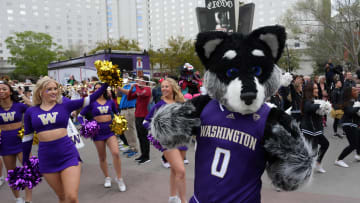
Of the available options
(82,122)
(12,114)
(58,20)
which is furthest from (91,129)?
(58,20)

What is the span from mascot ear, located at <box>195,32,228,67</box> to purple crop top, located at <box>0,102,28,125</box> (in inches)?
145

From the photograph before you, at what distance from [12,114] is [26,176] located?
60.6 inches

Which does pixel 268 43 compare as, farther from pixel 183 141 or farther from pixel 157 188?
pixel 157 188

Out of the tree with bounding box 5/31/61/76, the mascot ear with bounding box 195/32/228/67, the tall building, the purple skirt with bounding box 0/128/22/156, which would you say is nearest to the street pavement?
the purple skirt with bounding box 0/128/22/156

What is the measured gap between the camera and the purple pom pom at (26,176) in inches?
121

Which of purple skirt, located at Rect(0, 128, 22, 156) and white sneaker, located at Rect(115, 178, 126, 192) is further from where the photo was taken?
white sneaker, located at Rect(115, 178, 126, 192)

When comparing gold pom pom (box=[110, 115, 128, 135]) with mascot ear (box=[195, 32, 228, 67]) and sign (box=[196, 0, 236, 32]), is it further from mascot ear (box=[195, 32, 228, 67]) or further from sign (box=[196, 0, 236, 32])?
sign (box=[196, 0, 236, 32])

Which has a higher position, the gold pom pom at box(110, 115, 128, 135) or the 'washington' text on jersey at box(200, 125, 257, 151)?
the 'washington' text on jersey at box(200, 125, 257, 151)

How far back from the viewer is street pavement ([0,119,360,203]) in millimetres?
4090

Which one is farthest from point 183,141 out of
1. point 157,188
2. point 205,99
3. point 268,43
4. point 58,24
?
point 58,24

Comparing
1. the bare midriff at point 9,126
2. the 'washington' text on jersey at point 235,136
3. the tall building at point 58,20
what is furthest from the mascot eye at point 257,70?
the tall building at point 58,20

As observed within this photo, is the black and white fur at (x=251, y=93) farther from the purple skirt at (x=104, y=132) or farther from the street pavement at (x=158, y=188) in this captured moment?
the purple skirt at (x=104, y=132)

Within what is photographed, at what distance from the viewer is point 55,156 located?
3.01 meters

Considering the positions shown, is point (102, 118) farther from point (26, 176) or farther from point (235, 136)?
point (235, 136)
